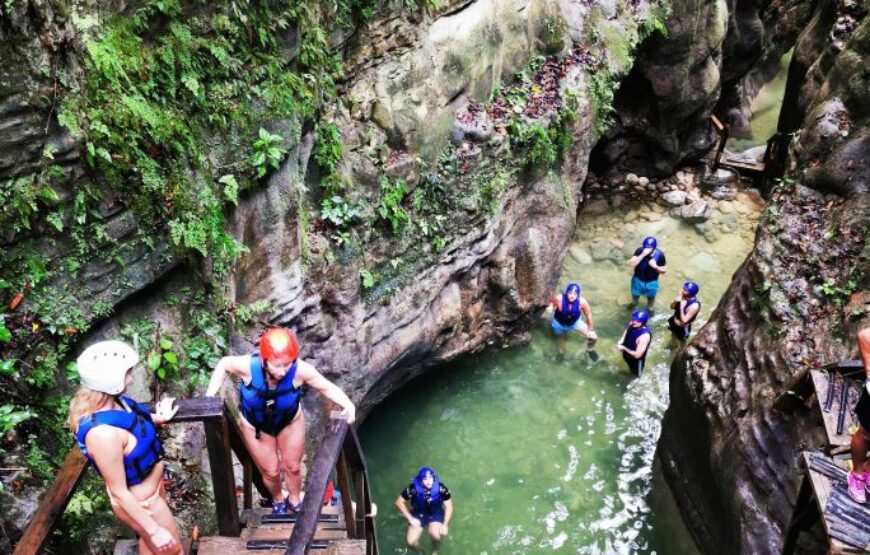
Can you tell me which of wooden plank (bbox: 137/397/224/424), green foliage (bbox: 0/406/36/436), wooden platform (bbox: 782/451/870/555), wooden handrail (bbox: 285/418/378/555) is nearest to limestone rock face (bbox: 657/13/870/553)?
wooden platform (bbox: 782/451/870/555)

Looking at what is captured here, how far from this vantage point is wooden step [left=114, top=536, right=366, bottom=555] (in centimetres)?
432

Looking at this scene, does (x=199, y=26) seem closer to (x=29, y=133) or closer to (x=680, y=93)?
(x=29, y=133)

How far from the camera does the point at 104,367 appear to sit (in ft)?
11.9

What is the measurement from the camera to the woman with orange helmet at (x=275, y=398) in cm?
444

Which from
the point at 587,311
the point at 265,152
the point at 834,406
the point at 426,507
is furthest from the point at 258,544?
the point at 587,311

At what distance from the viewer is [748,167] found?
16.1 metres

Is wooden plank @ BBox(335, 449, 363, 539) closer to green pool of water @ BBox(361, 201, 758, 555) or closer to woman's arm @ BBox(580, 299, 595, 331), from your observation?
green pool of water @ BBox(361, 201, 758, 555)

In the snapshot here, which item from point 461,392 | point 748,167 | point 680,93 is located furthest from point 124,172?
point 748,167

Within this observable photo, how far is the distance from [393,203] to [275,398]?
14.4 ft

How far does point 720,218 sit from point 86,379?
560 inches

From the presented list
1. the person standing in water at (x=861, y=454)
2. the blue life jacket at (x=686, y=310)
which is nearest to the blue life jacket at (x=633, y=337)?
the blue life jacket at (x=686, y=310)

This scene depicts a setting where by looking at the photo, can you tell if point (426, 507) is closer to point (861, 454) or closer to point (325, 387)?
point (325, 387)

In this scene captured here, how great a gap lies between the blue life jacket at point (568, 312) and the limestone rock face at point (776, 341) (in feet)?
7.63

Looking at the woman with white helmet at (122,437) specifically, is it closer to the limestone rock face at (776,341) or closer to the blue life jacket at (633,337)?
the limestone rock face at (776,341)
